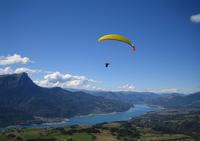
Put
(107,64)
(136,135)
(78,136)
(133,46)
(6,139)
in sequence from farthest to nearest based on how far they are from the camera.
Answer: (136,135) < (78,136) < (6,139) < (107,64) < (133,46)

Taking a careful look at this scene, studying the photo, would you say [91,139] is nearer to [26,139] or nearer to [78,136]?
[78,136]

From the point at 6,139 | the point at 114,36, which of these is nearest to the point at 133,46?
the point at 114,36

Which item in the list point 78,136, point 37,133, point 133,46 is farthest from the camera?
point 37,133

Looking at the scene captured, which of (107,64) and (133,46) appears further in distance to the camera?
(107,64)

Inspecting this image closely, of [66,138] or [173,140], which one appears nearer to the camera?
[66,138]

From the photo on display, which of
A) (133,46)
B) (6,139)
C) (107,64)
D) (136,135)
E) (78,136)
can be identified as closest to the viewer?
(133,46)

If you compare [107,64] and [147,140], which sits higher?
[107,64]

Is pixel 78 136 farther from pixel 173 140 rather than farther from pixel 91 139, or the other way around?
pixel 173 140

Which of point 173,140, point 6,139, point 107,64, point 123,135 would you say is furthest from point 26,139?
point 107,64

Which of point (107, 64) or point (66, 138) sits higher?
point (107, 64)
